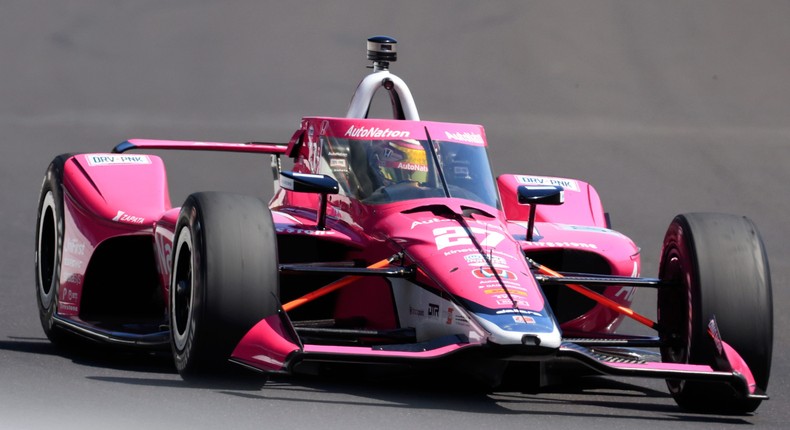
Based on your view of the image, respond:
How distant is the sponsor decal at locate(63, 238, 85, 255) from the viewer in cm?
1031

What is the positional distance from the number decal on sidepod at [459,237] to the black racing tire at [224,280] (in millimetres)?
966

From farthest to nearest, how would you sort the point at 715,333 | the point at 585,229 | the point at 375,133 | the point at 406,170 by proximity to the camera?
the point at 585,229 → the point at 375,133 → the point at 406,170 → the point at 715,333

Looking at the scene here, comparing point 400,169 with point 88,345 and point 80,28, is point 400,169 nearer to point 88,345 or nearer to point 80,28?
point 88,345

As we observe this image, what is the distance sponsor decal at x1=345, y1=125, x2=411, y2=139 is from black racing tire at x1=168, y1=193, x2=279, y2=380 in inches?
50.6

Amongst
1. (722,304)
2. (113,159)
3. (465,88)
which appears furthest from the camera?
(465,88)

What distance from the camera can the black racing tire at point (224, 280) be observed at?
7.97 metres

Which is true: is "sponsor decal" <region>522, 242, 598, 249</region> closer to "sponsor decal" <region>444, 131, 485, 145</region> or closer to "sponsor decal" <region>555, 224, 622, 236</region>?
"sponsor decal" <region>555, 224, 622, 236</region>

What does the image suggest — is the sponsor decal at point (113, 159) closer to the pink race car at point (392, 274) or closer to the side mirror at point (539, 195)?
the pink race car at point (392, 274)

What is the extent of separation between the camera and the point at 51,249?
36.1ft

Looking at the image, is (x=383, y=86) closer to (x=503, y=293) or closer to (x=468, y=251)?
(x=468, y=251)

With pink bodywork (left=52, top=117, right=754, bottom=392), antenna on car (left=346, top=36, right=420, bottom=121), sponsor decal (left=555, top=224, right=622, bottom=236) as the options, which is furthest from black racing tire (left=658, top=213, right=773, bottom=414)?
antenna on car (left=346, top=36, right=420, bottom=121)

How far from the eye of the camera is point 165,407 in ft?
24.3

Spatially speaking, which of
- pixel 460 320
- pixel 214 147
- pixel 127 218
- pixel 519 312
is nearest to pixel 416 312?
pixel 460 320

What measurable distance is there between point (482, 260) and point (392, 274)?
19.4 inches
